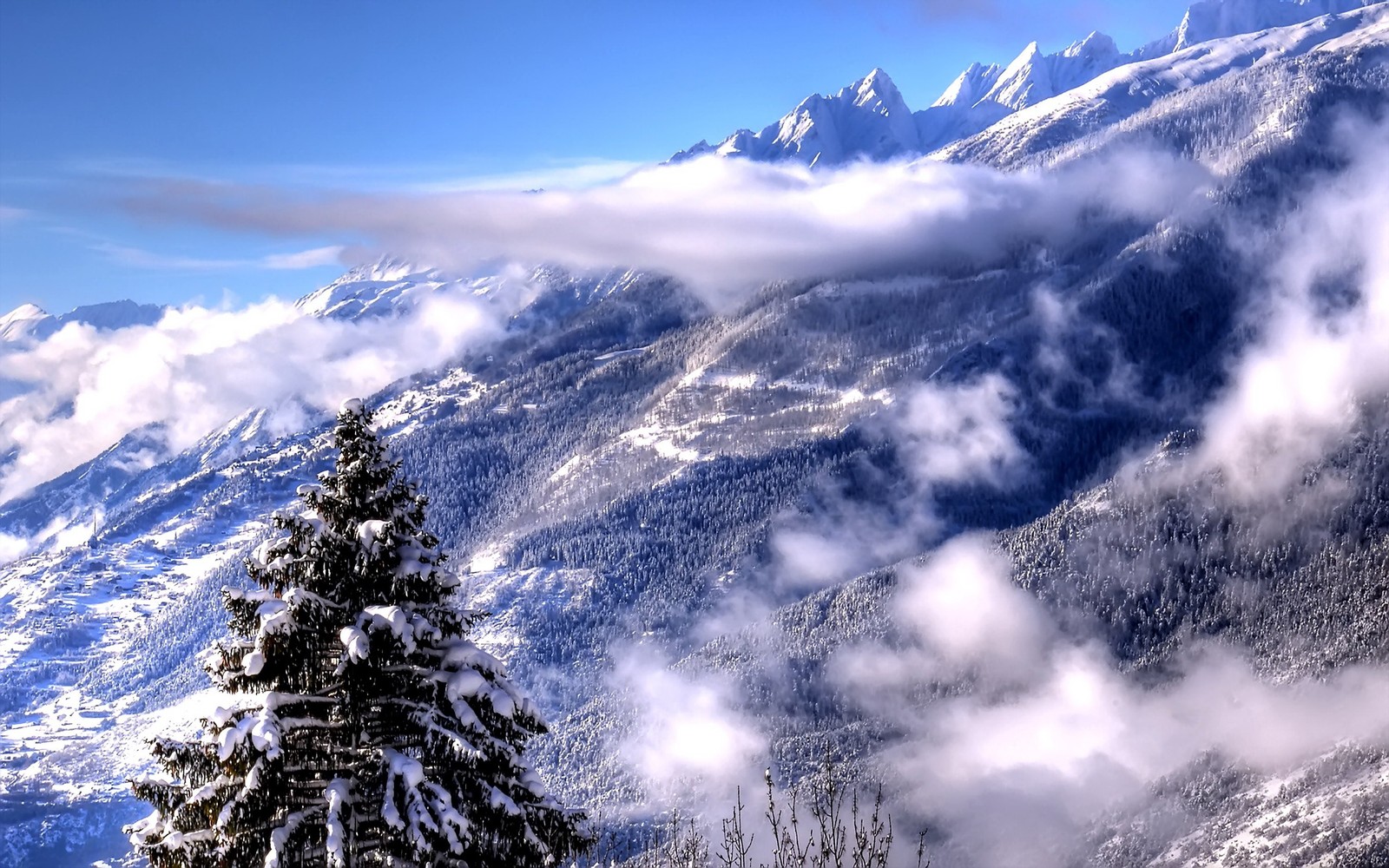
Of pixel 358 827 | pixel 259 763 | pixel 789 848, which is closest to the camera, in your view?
pixel 259 763

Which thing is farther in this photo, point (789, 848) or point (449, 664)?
point (789, 848)

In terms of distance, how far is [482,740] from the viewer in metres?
23.4

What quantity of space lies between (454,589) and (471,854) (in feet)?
15.7

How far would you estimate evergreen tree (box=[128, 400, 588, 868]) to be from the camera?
22.2 m

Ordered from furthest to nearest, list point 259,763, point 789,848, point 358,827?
point 789,848 < point 358,827 < point 259,763

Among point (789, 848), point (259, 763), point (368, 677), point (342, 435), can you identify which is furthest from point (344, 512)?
point (789, 848)

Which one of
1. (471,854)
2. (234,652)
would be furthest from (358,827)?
(234,652)

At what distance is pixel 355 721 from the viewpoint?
23.4 metres

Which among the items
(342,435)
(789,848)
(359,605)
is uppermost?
(342,435)

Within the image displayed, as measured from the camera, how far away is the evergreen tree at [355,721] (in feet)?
72.9

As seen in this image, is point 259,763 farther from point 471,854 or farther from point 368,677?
point 471,854

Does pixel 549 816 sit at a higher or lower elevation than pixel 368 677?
lower

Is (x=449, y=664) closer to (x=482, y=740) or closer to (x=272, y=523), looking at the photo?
(x=482, y=740)

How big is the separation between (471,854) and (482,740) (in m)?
2.15
